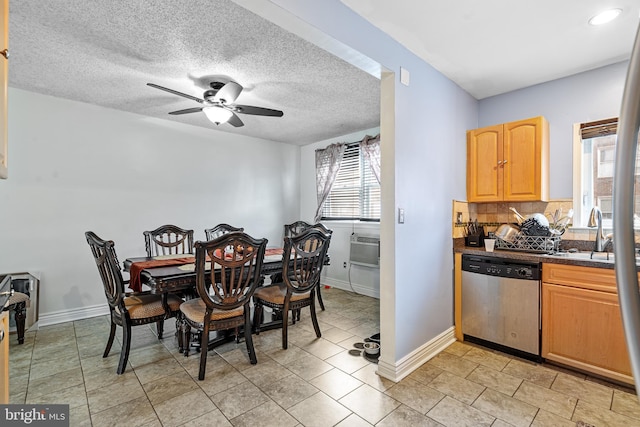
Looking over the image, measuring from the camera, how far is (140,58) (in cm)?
252

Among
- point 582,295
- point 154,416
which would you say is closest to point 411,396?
point 582,295

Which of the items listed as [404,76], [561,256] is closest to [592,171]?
[561,256]

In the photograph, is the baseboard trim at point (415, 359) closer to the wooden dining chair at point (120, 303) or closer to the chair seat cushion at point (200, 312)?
the chair seat cushion at point (200, 312)

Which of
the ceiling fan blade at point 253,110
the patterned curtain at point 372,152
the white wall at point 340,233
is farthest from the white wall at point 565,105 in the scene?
the ceiling fan blade at point 253,110

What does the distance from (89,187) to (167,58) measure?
210 centimetres

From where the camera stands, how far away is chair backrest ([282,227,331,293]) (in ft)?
8.92

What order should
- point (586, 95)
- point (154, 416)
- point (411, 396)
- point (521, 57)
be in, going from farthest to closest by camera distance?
point (586, 95) < point (521, 57) < point (411, 396) < point (154, 416)

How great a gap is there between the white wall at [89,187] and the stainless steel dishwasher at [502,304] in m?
3.56

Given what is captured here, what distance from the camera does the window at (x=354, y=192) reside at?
459cm

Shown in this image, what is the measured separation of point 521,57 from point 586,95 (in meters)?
0.80

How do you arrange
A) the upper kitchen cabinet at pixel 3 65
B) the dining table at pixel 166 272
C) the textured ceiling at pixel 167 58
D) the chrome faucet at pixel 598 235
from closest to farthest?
the upper kitchen cabinet at pixel 3 65 < the textured ceiling at pixel 167 58 < the dining table at pixel 166 272 < the chrome faucet at pixel 598 235

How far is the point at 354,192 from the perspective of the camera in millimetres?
4844

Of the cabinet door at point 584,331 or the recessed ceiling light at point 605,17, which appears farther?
the cabinet door at point 584,331

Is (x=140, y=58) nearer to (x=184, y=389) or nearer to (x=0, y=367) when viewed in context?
(x=0, y=367)
